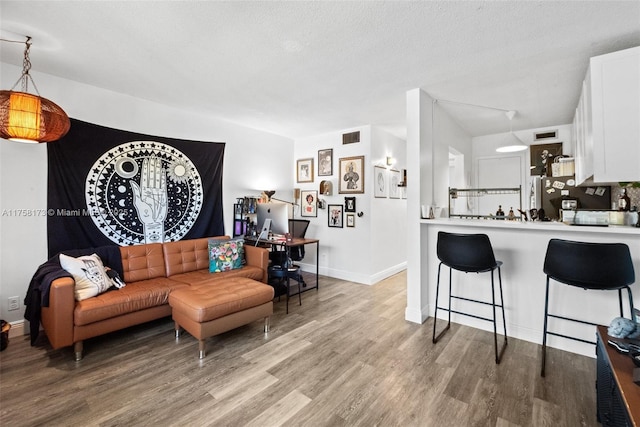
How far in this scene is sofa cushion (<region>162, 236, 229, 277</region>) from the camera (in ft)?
11.2

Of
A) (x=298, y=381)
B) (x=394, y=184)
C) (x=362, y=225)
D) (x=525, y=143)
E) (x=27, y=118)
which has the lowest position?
(x=298, y=381)

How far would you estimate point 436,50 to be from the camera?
2.31 meters

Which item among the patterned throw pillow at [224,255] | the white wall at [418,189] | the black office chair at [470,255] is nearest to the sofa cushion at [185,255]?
the patterned throw pillow at [224,255]

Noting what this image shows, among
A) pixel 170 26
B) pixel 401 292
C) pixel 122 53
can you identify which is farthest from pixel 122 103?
pixel 401 292

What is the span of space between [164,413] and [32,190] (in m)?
2.66

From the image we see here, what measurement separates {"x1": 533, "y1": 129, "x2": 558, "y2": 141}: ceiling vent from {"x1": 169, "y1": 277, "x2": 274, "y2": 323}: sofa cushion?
5.13m

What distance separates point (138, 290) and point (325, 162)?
3.49 m

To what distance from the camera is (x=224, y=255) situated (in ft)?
11.6

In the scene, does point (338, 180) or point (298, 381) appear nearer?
point (298, 381)

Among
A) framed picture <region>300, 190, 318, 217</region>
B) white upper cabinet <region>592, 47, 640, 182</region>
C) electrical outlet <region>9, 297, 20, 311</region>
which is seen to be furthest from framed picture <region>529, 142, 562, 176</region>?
electrical outlet <region>9, 297, 20, 311</region>

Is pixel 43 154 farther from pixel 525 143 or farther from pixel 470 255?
pixel 525 143

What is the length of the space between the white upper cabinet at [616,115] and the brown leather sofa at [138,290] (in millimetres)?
3223

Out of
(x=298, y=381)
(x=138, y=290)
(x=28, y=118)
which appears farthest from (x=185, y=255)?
(x=298, y=381)

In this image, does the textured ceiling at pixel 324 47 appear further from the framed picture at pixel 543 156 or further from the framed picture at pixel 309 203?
the framed picture at pixel 309 203
